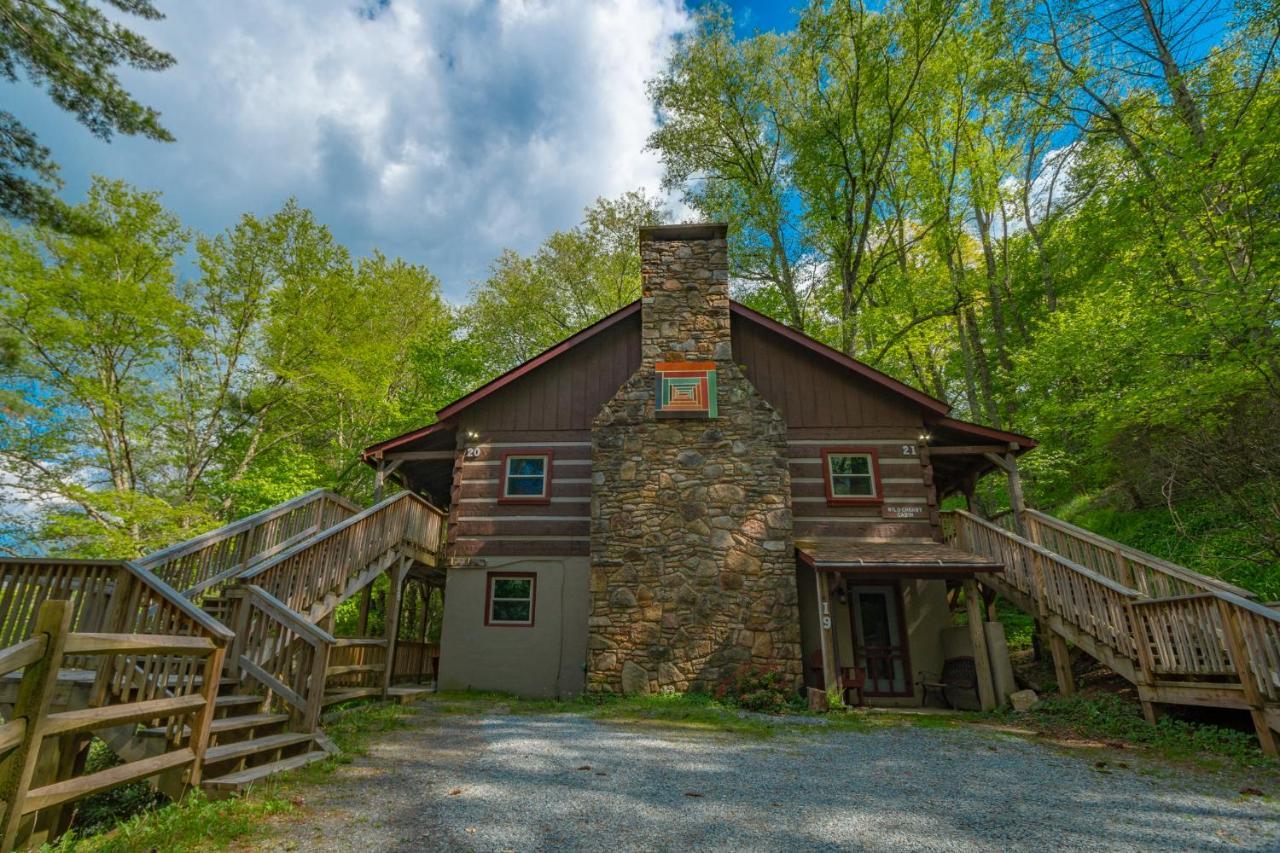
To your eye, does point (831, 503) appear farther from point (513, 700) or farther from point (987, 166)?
point (987, 166)

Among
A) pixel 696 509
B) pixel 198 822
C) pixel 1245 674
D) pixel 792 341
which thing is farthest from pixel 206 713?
pixel 792 341

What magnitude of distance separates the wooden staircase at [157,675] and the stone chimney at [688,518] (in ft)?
16.2

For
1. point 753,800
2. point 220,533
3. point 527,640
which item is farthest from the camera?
point 527,640

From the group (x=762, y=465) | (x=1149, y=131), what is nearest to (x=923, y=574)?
(x=762, y=465)

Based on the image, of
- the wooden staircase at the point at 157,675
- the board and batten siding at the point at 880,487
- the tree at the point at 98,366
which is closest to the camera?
the wooden staircase at the point at 157,675

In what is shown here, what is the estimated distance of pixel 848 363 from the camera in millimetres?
13531

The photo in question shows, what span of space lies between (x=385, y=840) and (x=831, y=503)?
1085 cm

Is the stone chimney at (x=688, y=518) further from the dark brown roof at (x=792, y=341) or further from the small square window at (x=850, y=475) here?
the small square window at (x=850, y=475)

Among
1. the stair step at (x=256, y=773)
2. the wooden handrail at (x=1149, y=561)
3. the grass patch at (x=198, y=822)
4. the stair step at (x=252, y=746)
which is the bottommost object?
the grass patch at (x=198, y=822)

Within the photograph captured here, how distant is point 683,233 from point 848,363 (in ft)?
16.2

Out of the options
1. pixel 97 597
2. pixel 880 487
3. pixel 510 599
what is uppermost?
pixel 880 487

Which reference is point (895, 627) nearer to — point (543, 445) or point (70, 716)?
point (543, 445)

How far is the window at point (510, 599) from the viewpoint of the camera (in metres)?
12.8

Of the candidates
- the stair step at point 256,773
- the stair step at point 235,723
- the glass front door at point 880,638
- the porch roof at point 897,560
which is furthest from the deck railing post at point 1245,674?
the stair step at point 235,723
